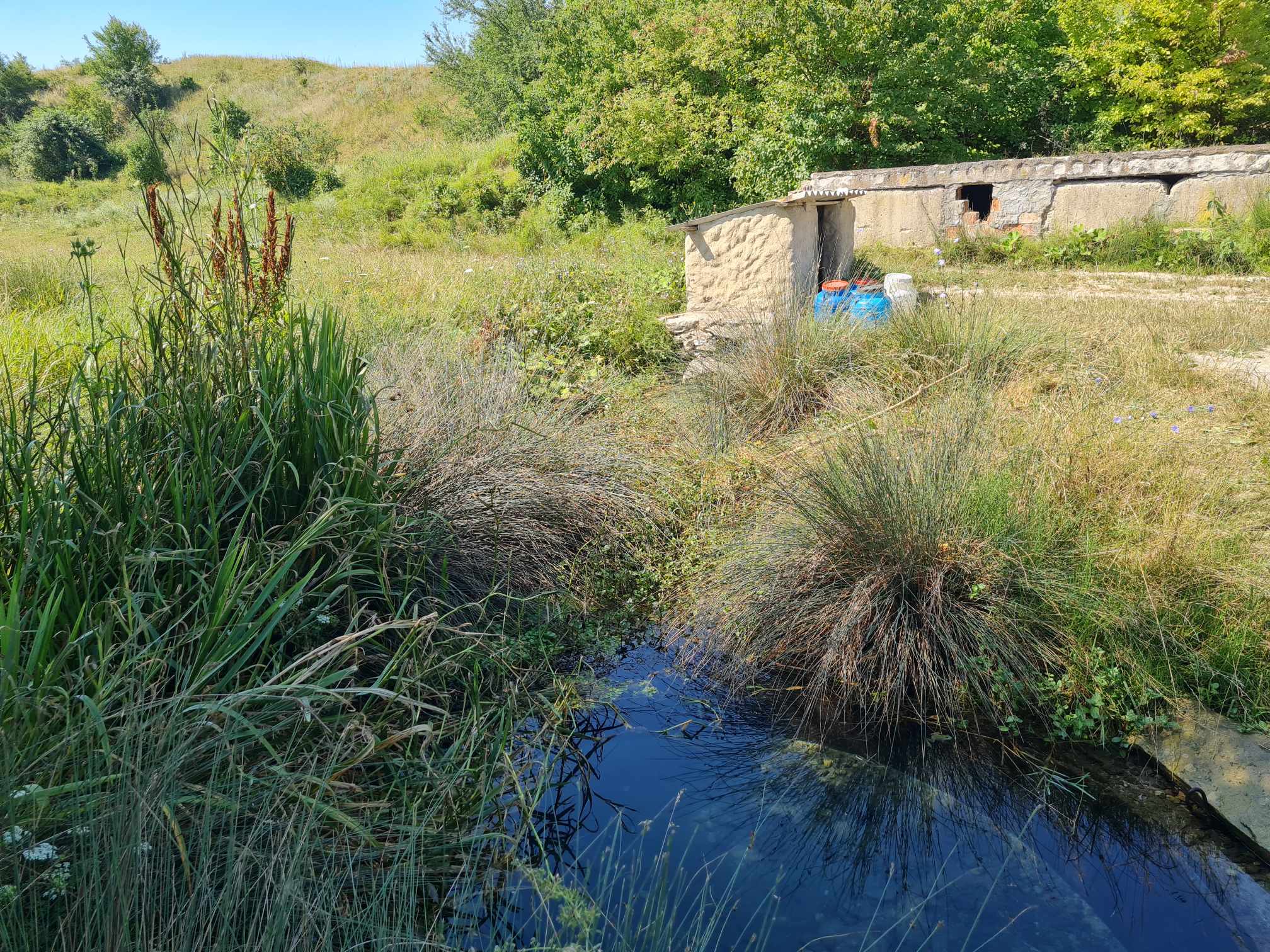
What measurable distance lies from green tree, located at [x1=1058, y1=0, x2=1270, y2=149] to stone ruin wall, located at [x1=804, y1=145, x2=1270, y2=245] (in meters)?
4.47

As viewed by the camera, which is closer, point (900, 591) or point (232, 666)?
point (232, 666)

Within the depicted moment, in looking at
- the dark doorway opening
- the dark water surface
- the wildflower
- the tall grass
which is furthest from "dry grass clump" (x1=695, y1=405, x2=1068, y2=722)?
the dark doorway opening

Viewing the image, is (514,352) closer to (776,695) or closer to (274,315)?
(274,315)

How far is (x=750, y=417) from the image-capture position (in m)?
5.38

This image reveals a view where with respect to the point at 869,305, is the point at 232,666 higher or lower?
lower

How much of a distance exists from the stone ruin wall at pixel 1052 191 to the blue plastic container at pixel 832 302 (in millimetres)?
5107

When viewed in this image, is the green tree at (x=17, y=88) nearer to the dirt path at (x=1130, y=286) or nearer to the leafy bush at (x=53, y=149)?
the leafy bush at (x=53, y=149)

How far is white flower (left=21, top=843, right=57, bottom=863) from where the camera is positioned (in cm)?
174

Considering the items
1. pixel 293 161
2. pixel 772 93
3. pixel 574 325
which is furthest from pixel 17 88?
pixel 574 325

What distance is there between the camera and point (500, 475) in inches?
163

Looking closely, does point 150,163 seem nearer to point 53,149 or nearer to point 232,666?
point 232,666

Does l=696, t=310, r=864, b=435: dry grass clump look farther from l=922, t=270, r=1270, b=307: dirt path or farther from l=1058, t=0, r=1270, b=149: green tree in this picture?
l=1058, t=0, r=1270, b=149: green tree

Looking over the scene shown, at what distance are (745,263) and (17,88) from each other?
3920cm

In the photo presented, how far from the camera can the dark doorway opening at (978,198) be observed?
496 inches
